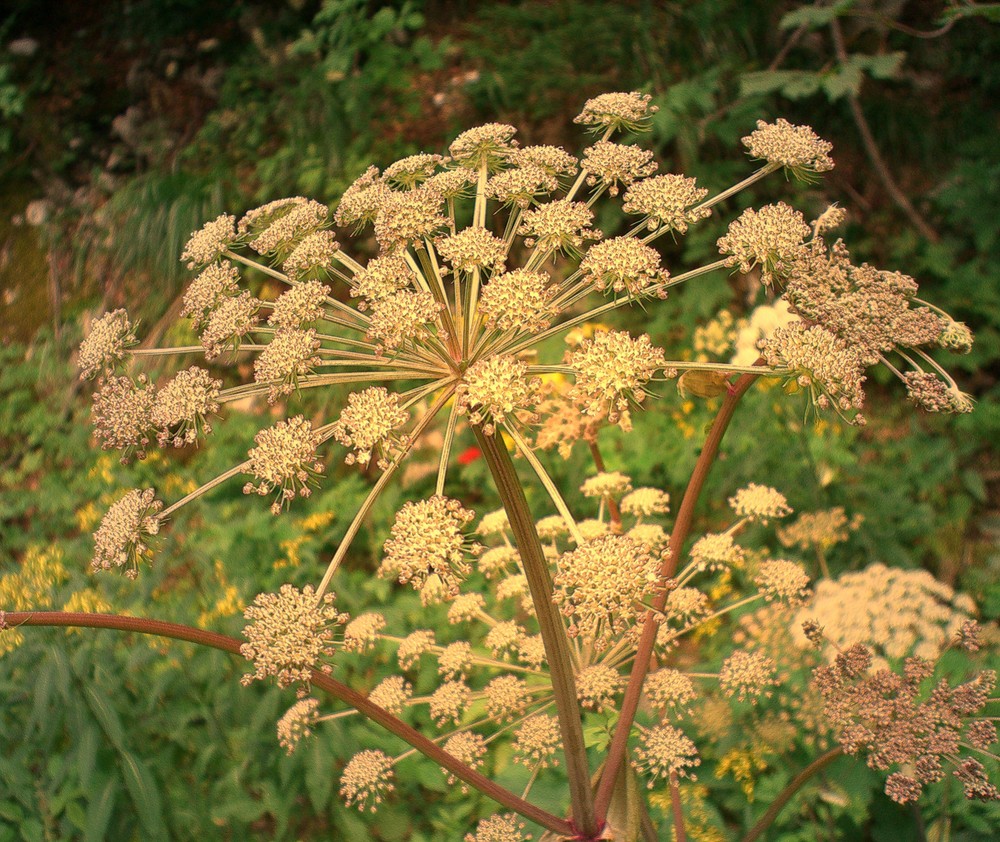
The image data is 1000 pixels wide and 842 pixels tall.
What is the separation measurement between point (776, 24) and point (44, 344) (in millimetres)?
5286

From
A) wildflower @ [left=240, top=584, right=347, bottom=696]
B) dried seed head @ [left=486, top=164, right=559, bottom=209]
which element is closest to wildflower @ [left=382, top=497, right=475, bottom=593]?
wildflower @ [left=240, top=584, right=347, bottom=696]

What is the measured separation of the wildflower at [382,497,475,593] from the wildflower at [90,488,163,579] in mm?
420

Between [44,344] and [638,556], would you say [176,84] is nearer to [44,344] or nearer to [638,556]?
[44,344]

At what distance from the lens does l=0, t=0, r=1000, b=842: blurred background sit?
289 cm

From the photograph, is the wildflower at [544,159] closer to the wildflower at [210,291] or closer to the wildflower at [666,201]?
the wildflower at [666,201]

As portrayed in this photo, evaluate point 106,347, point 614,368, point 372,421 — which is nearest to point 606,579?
point 614,368

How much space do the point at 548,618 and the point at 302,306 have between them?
66cm

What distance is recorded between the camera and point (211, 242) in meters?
1.74

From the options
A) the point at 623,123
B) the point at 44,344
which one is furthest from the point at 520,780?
the point at 44,344

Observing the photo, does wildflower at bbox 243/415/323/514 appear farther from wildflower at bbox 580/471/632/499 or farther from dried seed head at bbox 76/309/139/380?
wildflower at bbox 580/471/632/499

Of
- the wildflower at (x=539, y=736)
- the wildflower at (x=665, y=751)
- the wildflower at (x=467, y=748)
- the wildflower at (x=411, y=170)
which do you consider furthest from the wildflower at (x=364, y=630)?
the wildflower at (x=411, y=170)

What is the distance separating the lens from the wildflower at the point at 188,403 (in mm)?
1473

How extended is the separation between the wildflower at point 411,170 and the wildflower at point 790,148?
1.88 feet

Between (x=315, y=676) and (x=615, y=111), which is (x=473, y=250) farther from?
(x=315, y=676)
